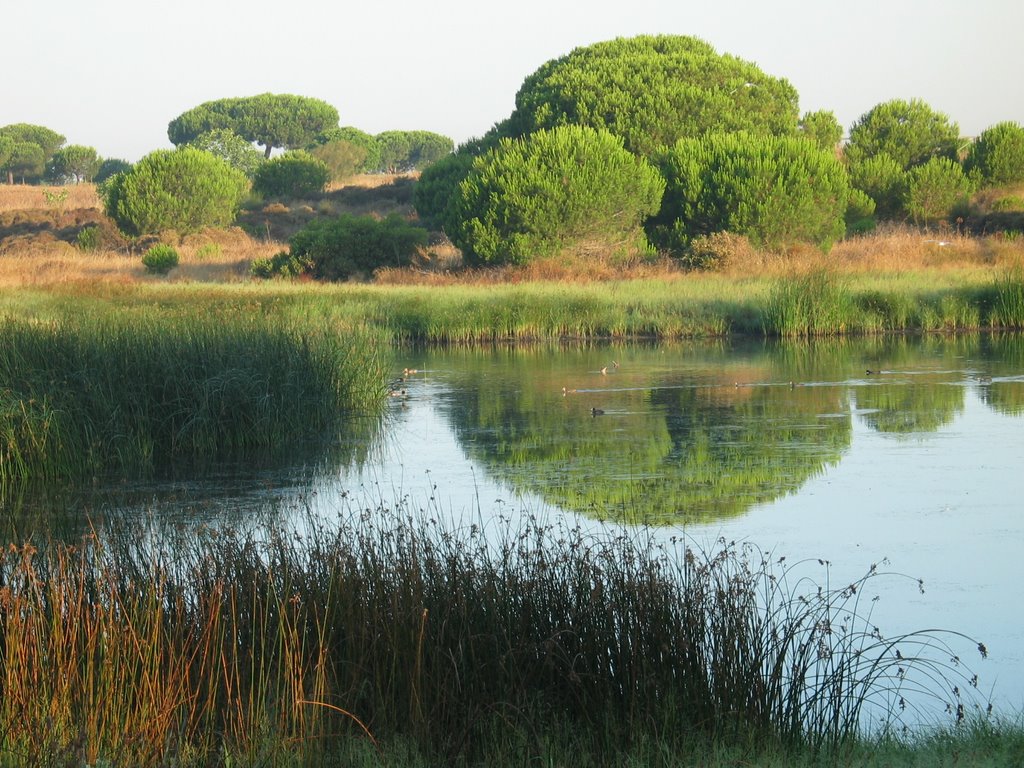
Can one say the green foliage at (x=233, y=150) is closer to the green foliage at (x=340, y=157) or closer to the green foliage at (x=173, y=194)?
the green foliage at (x=340, y=157)

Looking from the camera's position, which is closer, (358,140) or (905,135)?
(905,135)

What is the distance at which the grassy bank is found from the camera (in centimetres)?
370

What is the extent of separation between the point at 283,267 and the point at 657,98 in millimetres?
12514

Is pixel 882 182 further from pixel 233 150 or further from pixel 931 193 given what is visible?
pixel 233 150

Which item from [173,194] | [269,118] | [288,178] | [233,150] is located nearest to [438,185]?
[173,194]

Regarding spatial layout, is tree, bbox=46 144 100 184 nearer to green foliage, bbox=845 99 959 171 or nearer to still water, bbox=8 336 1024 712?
green foliage, bbox=845 99 959 171

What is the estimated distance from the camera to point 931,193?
114 feet

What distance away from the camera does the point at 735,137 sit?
3123 centimetres

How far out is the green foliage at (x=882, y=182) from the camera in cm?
3578

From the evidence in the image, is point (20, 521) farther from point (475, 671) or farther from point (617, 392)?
point (617, 392)

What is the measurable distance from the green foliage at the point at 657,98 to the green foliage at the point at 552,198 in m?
4.56

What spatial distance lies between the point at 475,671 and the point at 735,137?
1131 inches

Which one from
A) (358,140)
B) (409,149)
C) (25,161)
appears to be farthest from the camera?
(409,149)

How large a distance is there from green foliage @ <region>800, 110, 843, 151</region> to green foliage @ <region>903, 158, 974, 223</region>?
5.03 metres
